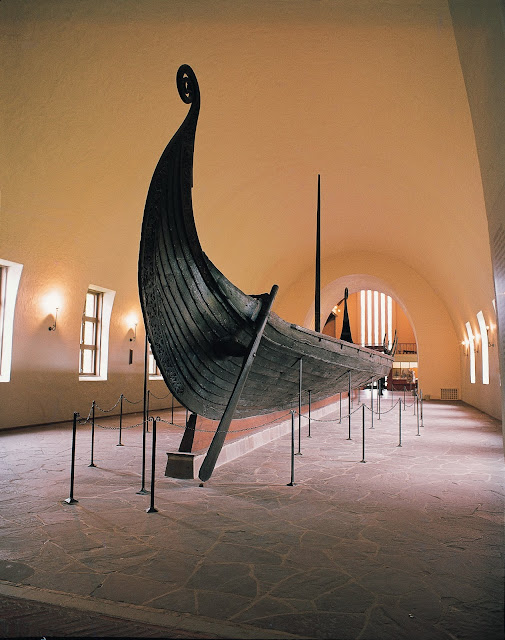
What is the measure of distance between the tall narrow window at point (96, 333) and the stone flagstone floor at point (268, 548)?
6.14 meters

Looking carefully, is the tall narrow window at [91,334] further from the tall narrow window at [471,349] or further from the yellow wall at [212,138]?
the tall narrow window at [471,349]

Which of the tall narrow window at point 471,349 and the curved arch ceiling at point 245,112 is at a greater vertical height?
the curved arch ceiling at point 245,112

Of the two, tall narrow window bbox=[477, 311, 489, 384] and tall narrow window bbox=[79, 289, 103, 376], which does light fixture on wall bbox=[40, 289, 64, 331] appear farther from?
tall narrow window bbox=[477, 311, 489, 384]

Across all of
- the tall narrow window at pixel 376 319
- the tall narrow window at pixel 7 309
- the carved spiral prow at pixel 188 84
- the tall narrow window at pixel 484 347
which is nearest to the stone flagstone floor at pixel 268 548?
the tall narrow window at pixel 7 309

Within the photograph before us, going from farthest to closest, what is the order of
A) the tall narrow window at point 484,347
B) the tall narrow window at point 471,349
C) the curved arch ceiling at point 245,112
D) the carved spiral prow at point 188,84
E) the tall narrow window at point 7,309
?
the tall narrow window at point 471,349
the tall narrow window at point 484,347
the tall narrow window at point 7,309
the curved arch ceiling at point 245,112
the carved spiral prow at point 188,84

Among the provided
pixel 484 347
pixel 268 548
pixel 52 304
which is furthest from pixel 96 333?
pixel 268 548

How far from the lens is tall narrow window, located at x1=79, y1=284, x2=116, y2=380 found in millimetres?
13047

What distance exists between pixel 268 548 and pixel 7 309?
8.26m

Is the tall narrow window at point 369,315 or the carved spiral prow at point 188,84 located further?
the tall narrow window at point 369,315

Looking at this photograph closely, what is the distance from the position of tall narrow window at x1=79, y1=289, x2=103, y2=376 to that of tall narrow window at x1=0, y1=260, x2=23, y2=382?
9.28ft

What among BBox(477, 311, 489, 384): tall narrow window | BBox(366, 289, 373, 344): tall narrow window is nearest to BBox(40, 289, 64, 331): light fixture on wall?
BBox(477, 311, 489, 384): tall narrow window

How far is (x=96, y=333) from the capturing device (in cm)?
1334

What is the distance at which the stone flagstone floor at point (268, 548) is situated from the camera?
261 centimetres

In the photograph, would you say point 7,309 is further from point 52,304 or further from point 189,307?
point 189,307
